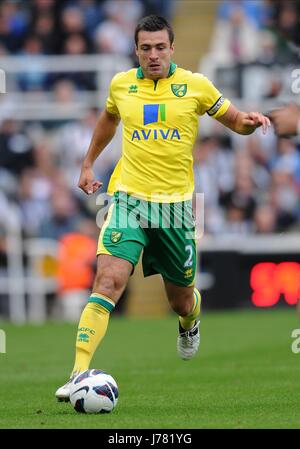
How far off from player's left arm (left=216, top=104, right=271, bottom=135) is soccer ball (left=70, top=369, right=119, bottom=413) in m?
2.14

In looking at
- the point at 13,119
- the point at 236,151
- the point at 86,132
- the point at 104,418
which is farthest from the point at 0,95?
the point at 104,418

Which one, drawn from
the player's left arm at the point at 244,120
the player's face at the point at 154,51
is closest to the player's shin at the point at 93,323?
the player's left arm at the point at 244,120

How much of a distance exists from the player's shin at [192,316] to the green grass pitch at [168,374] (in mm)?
498

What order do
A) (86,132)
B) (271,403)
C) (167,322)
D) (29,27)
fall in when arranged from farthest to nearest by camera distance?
1. (29,27)
2. (86,132)
3. (167,322)
4. (271,403)

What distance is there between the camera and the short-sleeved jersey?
9047 millimetres

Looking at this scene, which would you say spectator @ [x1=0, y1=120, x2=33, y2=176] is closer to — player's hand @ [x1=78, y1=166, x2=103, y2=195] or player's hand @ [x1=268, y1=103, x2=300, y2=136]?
player's hand @ [x1=78, y1=166, x2=103, y2=195]

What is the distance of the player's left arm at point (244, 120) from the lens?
8656 mm

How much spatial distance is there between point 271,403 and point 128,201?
1.85m

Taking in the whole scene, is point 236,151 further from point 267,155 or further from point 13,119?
point 13,119

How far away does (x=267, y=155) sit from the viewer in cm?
2020

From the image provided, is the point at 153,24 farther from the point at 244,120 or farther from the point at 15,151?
the point at 15,151

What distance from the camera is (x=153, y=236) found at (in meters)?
9.24

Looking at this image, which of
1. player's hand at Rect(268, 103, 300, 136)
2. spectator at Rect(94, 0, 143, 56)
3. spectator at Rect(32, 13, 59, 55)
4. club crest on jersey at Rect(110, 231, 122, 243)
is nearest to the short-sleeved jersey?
club crest on jersey at Rect(110, 231, 122, 243)

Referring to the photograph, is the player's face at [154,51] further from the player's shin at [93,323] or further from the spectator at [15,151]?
the spectator at [15,151]
